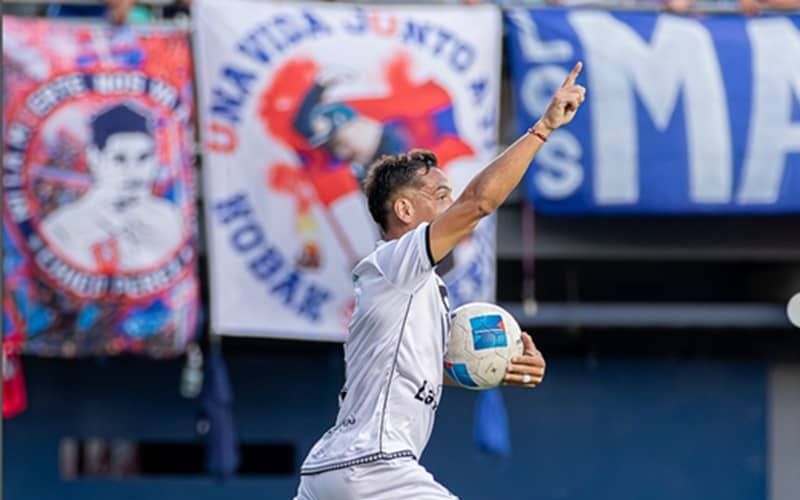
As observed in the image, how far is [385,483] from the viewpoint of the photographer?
6234 millimetres

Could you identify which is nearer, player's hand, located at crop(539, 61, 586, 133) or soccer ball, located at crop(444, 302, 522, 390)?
player's hand, located at crop(539, 61, 586, 133)

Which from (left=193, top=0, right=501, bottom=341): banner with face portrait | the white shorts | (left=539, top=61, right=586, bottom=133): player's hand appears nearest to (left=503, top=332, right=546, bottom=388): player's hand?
the white shorts

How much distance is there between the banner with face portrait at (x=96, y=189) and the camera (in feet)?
38.8

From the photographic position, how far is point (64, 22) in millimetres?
12039

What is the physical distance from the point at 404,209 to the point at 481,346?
0.65 meters

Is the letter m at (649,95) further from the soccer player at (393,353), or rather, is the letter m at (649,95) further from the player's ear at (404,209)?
the player's ear at (404,209)

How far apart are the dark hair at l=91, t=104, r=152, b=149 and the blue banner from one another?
103 inches

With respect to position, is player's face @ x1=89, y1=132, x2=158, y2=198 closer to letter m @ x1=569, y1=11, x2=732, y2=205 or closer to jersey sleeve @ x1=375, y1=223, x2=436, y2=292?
letter m @ x1=569, y1=11, x2=732, y2=205

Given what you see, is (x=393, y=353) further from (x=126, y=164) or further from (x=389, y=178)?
(x=126, y=164)

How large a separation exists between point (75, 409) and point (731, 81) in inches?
215

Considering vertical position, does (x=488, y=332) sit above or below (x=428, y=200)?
below

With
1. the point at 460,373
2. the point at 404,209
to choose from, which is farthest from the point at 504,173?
the point at 460,373

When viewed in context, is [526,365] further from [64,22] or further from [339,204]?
[64,22]

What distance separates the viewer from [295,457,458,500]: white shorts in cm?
623
